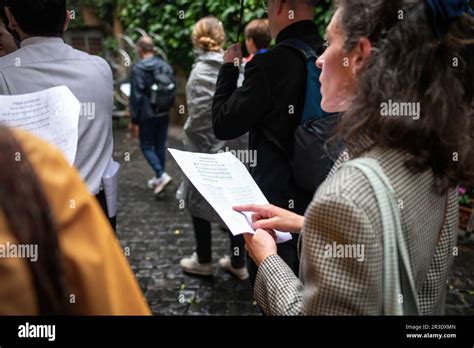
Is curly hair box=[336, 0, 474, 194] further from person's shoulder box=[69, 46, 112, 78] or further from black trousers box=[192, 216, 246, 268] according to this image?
black trousers box=[192, 216, 246, 268]

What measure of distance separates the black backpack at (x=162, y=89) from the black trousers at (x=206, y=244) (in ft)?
7.91

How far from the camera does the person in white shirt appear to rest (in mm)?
1742

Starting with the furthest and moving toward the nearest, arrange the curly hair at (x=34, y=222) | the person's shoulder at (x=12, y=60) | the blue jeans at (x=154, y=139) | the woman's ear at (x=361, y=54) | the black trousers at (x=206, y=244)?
the blue jeans at (x=154, y=139), the black trousers at (x=206, y=244), the person's shoulder at (x=12, y=60), the woman's ear at (x=361, y=54), the curly hair at (x=34, y=222)

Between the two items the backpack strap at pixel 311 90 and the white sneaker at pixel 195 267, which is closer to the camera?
the backpack strap at pixel 311 90

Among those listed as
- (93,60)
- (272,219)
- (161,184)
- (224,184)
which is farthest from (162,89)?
(272,219)

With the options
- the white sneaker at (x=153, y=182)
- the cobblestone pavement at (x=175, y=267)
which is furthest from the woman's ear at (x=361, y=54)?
the white sneaker at (x=153, y=182)

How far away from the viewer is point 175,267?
4.04 metres

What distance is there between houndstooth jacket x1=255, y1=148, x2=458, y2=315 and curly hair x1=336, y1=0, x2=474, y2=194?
45 mm

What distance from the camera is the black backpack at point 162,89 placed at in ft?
18.7

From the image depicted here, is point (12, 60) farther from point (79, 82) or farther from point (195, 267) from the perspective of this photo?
point (195, 267)

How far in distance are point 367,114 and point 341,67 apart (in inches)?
10.0

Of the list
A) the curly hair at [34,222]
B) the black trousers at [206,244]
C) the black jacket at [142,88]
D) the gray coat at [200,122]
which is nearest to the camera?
the curly hair at [34,222]

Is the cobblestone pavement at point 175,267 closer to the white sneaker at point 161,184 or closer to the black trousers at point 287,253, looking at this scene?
the white sneaker at point 161,184
